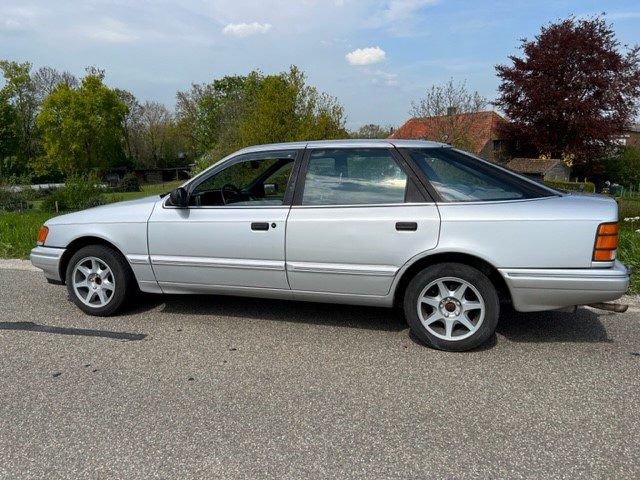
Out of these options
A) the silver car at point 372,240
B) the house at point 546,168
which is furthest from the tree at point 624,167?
the silver car at point 372,240

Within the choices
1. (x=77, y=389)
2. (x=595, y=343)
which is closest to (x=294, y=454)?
(x=77, y=389)

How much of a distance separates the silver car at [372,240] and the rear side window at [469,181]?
0.4 inches

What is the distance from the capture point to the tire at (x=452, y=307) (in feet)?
12.5

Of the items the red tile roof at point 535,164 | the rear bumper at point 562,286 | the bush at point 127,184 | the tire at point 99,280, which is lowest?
the bush at point 127,184

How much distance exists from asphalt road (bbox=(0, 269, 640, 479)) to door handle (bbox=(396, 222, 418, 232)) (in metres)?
0.96

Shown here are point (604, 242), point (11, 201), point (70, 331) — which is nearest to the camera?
point (604, 242)

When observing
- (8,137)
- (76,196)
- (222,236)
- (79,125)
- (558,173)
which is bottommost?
(558,173)

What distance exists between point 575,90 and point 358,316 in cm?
3902

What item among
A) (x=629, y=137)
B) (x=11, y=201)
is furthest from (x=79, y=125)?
(x=629, y=137)

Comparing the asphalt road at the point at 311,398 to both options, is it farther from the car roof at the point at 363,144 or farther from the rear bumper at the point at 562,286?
the car roof at the point at 363,144

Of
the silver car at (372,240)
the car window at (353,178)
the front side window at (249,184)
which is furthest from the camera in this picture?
the front side window at (249,184)

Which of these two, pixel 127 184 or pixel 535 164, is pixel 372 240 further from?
pixel 127 184

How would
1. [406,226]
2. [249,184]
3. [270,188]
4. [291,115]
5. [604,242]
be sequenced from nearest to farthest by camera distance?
1. [604,242]
2. [406,226]
3. [270,188]
4. [249,184]
5. [291,115]

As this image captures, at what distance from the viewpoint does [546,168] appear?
121 ft
